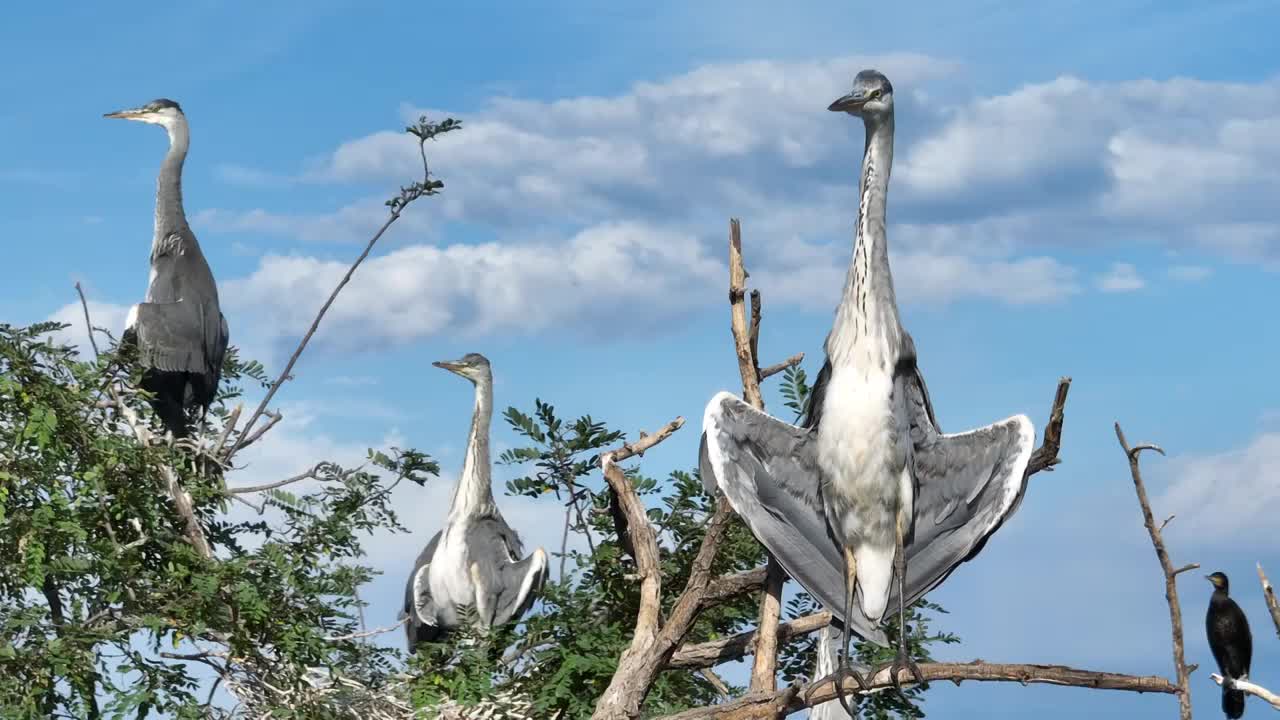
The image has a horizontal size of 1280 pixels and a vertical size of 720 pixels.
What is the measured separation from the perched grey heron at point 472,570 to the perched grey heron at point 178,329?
1.72 m

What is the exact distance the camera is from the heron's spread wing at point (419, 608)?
811 centimetres

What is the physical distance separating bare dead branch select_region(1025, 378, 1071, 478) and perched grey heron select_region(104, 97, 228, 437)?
540 cm

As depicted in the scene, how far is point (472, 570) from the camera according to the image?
8016 mm

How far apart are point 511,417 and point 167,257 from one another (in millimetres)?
4569

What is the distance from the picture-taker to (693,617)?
202 inches

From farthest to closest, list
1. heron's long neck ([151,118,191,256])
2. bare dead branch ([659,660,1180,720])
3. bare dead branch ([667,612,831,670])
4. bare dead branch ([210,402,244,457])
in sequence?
heron's long neck ([151,118,191,256]) → bare dead branch ([210,402,244,457]) → bare dead branch ([667,612,831,670]) → bare dead branch ([659,660,1180,720])

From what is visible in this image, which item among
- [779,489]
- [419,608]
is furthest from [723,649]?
[419,608]

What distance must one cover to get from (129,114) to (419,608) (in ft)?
18.0

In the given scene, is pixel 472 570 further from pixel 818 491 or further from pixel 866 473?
pixel 866 473

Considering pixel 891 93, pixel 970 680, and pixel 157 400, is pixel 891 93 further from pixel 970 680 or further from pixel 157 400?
pixel 157 400

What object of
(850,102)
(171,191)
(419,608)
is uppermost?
(171,191)

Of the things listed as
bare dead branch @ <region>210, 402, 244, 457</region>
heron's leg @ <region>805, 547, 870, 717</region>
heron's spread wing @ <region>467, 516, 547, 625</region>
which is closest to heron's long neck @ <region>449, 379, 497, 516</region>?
heron's spread wing @ <region>467, 516, 547, 625</region>

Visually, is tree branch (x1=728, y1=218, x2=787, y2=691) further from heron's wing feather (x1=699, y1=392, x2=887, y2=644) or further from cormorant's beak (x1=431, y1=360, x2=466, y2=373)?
cormorant's beak (x1=431, y1=360, x2=466, y2=373)

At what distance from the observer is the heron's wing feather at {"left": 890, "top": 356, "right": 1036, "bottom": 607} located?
508 cm
